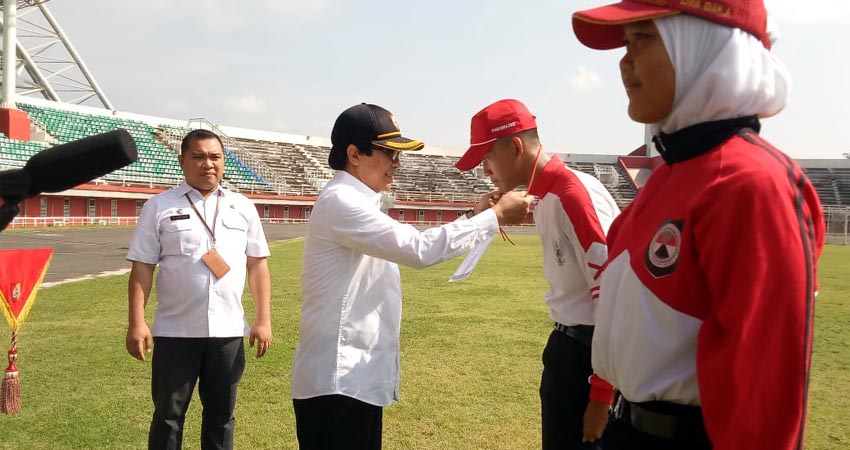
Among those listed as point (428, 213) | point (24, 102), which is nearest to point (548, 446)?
point (24, 102)

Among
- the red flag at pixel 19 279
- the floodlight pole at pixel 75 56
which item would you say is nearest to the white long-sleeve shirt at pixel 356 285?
the red flag at pixel 19 279

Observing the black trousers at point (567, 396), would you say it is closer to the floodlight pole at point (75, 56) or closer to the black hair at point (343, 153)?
the black hair at point (343, 153)

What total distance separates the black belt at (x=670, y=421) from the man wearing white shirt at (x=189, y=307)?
2.55 m

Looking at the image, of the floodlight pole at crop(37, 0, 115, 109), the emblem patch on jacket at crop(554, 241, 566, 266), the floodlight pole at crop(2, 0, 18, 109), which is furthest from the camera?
the floodlight pole at crop(37, 0, 115, 109)

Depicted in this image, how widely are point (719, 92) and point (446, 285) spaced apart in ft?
34.0

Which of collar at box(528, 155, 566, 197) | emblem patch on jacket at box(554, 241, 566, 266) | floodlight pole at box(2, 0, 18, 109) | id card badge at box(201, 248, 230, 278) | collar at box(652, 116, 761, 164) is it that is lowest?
id card badge at box(201, 248, 230, 278)

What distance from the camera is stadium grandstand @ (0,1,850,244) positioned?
3334 centimetres

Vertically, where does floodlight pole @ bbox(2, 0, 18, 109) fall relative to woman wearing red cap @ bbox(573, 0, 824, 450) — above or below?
above

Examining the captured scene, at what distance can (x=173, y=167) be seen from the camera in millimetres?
41812

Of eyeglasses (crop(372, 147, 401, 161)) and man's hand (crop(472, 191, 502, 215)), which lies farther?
man's hand (crop(472, 191, 502, 215))

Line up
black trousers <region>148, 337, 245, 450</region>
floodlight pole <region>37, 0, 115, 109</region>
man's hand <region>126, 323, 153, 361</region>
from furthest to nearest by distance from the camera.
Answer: floodlight pole <region>37, 0, 115, 109</region> < man's hand <region>126, 323, 153, 361</region> < black trousers <region>148, 337, 245, 450</region>

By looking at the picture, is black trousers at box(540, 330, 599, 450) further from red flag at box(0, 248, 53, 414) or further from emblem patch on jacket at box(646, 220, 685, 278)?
red flag at box(0, 248, 53, 414)

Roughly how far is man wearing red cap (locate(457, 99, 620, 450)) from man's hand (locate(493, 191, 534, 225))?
0.13 ft

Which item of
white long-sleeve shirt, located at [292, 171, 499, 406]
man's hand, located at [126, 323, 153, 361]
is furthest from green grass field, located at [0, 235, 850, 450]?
white long-sleeve shirt, located at [292, 171, 499, 406]
